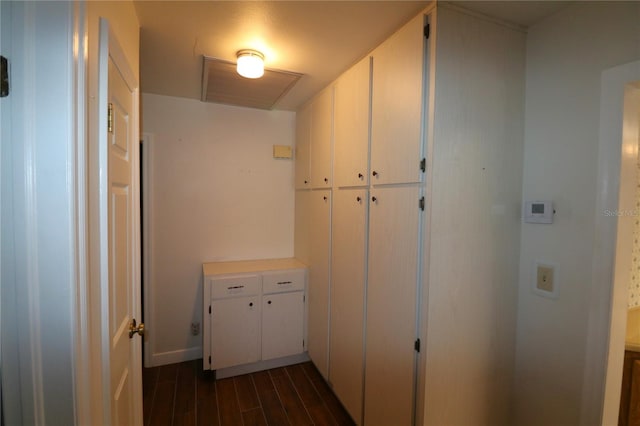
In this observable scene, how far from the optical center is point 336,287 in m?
2.08

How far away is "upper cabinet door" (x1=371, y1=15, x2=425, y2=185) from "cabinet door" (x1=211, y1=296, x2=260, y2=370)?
151 centimetres

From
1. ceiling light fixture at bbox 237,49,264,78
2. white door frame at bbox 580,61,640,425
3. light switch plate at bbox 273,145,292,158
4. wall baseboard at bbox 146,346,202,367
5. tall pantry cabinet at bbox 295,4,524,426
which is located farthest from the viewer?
light switch plate at bbox 273,145,292,158

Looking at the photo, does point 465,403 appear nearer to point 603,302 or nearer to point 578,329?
point 578,329

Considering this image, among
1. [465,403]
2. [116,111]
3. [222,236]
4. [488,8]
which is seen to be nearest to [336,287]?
[465,403]

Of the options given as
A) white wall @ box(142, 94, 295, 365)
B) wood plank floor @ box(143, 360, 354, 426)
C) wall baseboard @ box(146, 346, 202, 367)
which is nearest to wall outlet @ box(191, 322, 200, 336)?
white wall @ box(142, 94, 295, 365)

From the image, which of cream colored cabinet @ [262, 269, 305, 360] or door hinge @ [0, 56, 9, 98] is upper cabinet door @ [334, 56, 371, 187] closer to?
cream colored cabinet @ [262, 269, 305, 360]

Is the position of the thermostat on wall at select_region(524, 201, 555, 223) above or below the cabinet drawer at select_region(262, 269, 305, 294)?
above

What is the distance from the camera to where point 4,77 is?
0.61 metres

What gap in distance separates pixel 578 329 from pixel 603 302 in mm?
166

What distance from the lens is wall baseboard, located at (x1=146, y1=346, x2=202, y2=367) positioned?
8.35ft

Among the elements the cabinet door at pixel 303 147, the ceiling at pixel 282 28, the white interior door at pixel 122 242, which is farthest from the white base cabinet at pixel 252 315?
the ceiling at pixel 282 28

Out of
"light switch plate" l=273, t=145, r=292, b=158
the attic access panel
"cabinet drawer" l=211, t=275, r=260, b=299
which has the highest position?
the attic access panel

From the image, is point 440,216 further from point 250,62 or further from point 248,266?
point 248,266


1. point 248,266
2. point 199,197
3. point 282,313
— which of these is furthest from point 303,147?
point 282,313
